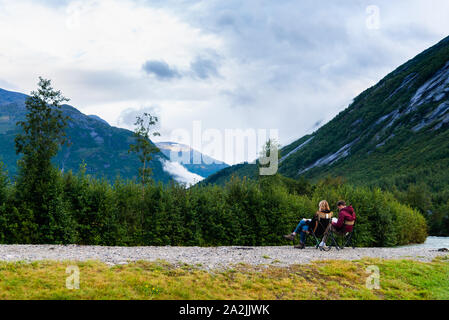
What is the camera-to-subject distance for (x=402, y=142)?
15138cm

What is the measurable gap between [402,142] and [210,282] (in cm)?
15927

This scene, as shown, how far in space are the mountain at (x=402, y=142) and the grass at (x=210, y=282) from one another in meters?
95.8

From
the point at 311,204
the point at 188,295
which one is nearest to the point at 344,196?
the point at 311,204

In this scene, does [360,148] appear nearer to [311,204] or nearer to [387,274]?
[311,204]

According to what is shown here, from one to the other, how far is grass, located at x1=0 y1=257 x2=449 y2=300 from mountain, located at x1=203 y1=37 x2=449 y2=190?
95.8 m

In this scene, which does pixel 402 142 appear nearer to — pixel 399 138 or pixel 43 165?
pixel 399 138

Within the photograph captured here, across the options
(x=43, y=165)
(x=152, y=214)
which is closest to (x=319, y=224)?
(x=152, y=214)

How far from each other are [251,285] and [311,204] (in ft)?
48.2

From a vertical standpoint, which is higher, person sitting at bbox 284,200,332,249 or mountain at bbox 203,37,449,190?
mountain at bbox 203,37,449,190

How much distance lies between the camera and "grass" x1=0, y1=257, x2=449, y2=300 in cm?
802

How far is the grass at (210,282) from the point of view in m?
8.02
